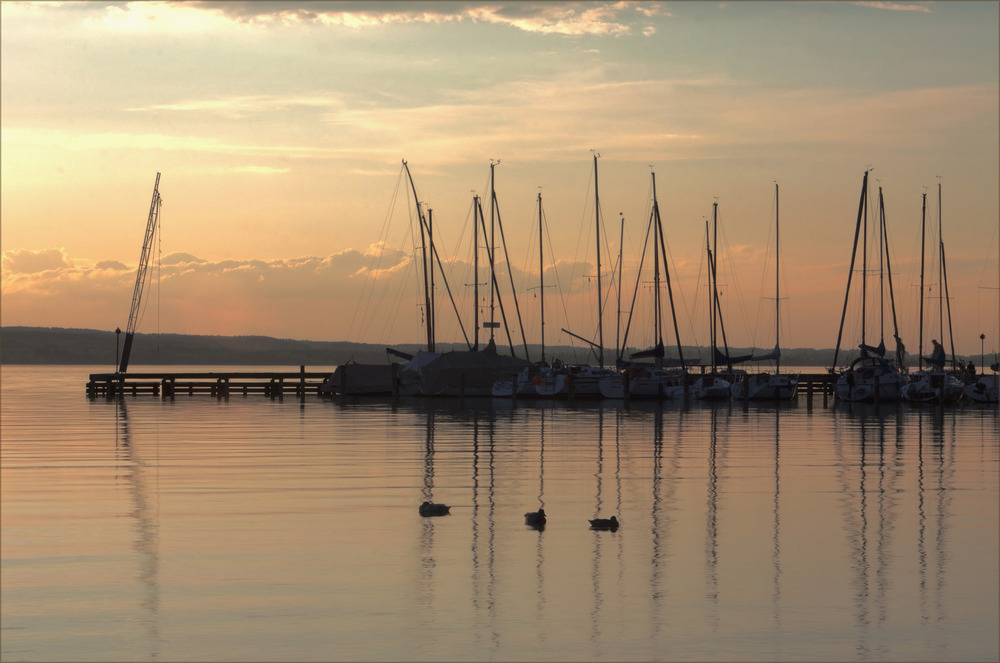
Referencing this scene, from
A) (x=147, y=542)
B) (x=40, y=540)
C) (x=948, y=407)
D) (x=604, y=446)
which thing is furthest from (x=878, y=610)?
(x=948, y=407)

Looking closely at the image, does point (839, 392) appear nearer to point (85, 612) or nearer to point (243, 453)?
point (243, 453)

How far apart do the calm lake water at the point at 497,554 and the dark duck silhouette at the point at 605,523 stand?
1.39 feet

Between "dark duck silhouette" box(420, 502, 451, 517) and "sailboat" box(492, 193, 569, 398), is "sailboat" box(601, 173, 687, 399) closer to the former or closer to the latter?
"sailboat" box(492, 193, 569, 398)

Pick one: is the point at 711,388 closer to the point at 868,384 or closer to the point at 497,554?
the point at 868,384

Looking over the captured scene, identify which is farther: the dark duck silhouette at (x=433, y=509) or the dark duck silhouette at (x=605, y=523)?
the dark duck silhouette at (x=433, y=509)

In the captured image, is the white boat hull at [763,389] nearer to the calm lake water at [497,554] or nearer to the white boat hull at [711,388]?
the white boat hull at [711,388]

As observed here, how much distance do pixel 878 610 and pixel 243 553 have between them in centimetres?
994

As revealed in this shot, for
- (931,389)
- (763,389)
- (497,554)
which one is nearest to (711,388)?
(763,389)

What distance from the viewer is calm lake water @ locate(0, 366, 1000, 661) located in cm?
1424

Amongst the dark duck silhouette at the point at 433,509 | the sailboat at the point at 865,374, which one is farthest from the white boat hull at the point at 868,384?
the dark duck silhouette at the point at 433,509

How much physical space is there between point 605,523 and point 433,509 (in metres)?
3.57

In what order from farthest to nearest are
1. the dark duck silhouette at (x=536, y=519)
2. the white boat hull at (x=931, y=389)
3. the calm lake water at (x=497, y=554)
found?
the white boat hull at (x=931, y=389)
the dark duck silhouette at (x=536, y=519)
the calm lake water at (x=497, y=554)

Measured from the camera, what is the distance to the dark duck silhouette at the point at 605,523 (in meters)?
21.6

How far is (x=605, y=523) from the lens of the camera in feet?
71.1
